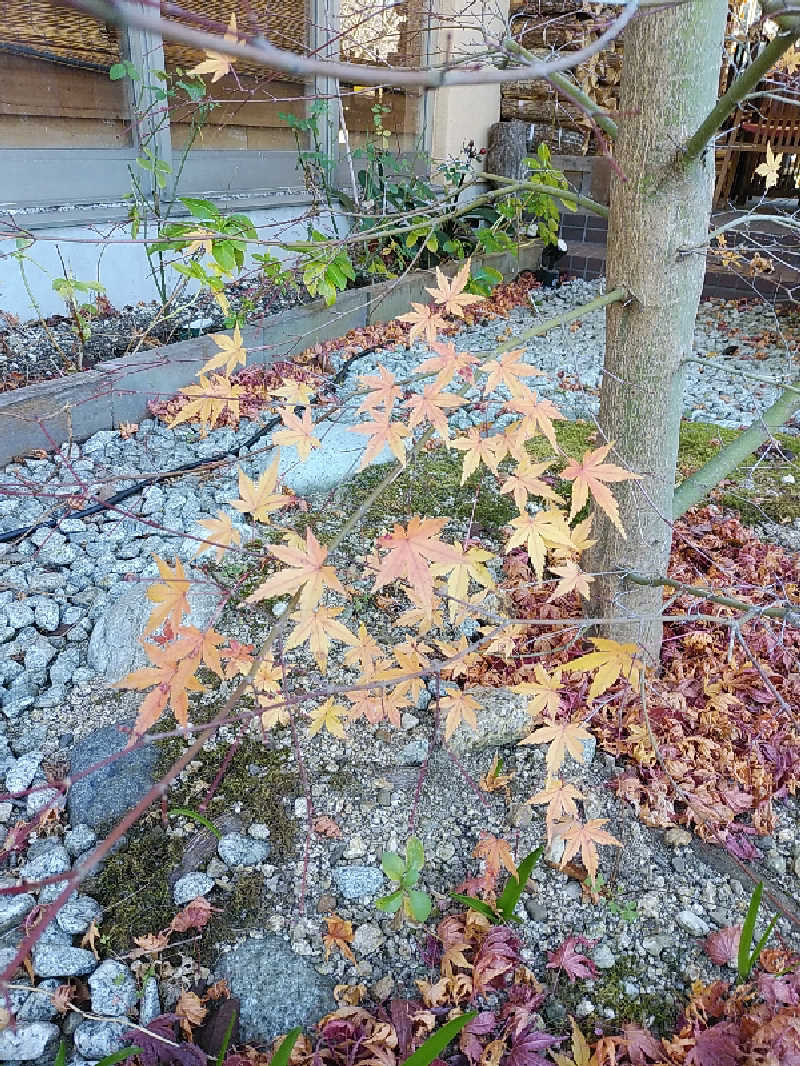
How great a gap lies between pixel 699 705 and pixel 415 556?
143cm

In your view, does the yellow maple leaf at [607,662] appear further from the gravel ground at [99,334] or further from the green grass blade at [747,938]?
the gravel ground at [99,334]

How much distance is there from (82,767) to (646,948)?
134 centimetres

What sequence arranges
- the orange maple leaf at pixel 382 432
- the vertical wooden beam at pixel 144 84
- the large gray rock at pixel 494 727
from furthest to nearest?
the vertical wooden beam at pixel 144 84
the large gray rock at pixel 494 727
the orange maple leaf at pixel 382 432

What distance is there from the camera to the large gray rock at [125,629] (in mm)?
2223

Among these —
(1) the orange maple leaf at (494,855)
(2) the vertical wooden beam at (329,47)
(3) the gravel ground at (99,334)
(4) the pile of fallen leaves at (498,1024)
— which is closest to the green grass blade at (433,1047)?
(4) the pile of fallen leaves at (498,1024)

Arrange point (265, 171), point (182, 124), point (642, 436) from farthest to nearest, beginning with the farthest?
1. point (265, 171)
2. point (182, 124)
3. point (642, 436)

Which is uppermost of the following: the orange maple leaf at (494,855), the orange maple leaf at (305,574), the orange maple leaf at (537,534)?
the orange maple leaf at (305,574)

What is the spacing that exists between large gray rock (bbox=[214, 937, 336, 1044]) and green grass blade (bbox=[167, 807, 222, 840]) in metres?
0.26

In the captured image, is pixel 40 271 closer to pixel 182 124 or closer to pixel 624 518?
pixel 182 124

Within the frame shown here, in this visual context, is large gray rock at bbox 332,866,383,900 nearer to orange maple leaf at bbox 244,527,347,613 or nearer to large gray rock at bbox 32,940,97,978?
large gray rock at bbox 32,940,97,978

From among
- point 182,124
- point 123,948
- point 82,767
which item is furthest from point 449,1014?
point 182,124

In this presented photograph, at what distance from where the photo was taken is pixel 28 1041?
53.9 inches

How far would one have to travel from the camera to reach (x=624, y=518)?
2.17 m

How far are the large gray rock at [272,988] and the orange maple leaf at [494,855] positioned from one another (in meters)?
0.39
